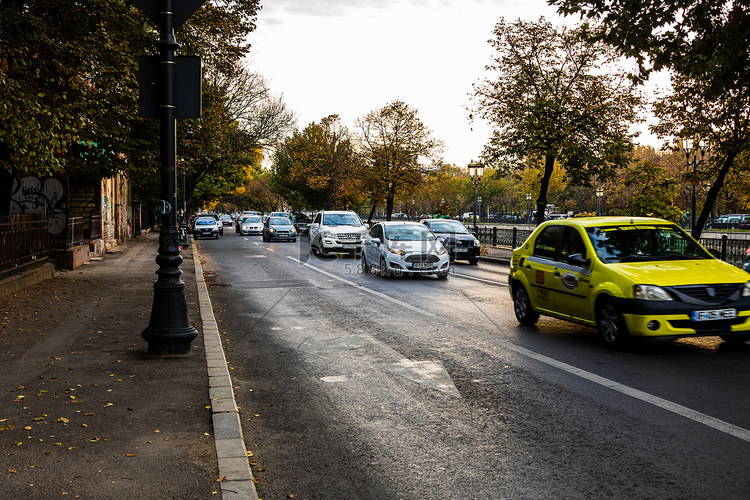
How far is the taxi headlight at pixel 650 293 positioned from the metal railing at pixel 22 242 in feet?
38.4

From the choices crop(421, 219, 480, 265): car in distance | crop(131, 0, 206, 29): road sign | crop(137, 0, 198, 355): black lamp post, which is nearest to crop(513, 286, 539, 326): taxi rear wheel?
crop(137, 0, 198, 355): black lamp post

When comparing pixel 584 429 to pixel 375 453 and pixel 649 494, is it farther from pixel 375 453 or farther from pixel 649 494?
pixel 375 453

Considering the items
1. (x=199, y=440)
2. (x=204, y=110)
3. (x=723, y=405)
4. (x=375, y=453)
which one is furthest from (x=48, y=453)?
(x=204, y=110)

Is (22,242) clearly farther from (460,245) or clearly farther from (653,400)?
(460,245)

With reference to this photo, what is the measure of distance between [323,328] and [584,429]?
5.65 metres

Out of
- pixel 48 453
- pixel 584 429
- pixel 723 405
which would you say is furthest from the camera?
pixel 723 405

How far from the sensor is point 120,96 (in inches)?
628

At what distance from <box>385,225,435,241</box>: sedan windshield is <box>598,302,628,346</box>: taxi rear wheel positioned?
10.5 m

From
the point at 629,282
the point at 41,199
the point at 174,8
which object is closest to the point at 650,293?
the point at 629,282

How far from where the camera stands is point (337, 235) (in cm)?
2717

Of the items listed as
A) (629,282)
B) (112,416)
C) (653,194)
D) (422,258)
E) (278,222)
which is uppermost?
(653,194)

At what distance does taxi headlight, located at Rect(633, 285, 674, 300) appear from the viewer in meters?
8.01

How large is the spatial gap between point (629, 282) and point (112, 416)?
18.9ft

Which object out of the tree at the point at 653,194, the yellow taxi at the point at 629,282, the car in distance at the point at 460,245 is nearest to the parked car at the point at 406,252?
the car in distance at the point at 460,245
